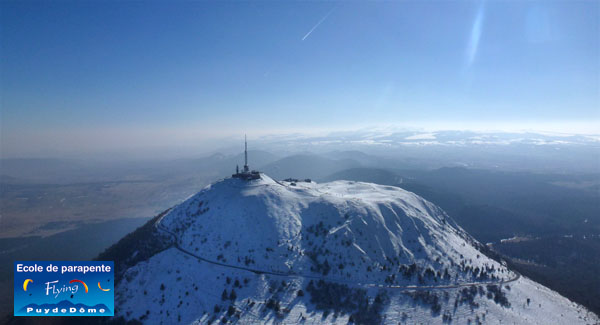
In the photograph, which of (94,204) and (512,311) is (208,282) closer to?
(512,311)

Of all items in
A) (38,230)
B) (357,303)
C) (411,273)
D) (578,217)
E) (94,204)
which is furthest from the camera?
(94,204)

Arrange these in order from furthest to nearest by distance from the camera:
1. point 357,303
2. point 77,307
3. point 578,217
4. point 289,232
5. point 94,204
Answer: point 94,204
point 578,217
point 289,232
point 357,303
point 77,307

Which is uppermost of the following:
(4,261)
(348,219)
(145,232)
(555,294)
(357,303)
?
(348,219)

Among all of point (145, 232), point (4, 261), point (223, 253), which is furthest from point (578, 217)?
point (4, 261)

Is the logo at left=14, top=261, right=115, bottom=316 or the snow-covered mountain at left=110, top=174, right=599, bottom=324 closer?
the logo at left=14, top=261, right=115, bottom=316

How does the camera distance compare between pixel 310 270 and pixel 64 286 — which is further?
pixel 310 270

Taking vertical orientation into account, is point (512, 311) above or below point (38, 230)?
above

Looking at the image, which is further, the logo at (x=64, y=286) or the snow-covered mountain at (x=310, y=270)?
the snow-covered mountain at (x=310, y=270)

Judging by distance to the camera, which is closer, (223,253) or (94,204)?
(223,253)
